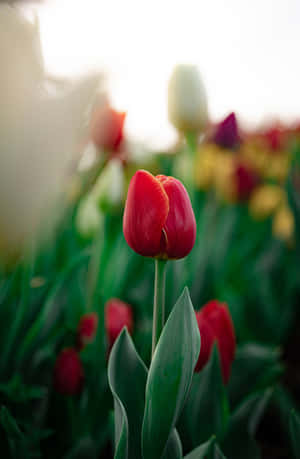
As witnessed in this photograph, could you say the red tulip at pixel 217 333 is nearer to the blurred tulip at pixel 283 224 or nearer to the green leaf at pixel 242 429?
the green leaf at pixel 242 429

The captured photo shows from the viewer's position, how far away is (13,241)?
198 millimetres

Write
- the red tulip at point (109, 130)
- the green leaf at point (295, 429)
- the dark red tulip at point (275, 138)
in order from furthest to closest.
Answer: the dark red tulip at point (275, 138) → the red tulip at point (109, 130) → the green leaf at point (295, 429)

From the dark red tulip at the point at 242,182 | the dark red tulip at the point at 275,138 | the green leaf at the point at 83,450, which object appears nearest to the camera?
the green leaf at the point at 83,450

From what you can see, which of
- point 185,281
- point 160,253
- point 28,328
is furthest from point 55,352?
point 160,253

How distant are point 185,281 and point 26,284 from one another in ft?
0.76

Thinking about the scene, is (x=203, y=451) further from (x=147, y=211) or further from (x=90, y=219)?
(x=90, y=219)

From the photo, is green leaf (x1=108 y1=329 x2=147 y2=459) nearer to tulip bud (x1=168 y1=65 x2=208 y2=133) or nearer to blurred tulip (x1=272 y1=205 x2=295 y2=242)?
tulip bud (x1=168 y1=65 x2=208 y2=133)

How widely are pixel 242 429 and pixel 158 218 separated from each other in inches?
10.4

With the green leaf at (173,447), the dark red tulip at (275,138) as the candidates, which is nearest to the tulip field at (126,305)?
the green leaf at (173,447)

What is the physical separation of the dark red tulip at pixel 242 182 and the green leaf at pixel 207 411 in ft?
2.32

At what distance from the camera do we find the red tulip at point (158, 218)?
256 millimetres

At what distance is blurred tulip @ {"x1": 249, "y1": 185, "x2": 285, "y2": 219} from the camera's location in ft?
3.51

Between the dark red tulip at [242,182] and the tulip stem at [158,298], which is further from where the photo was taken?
the dark red tulip at [242,182]

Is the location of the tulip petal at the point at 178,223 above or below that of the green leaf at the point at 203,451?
above
